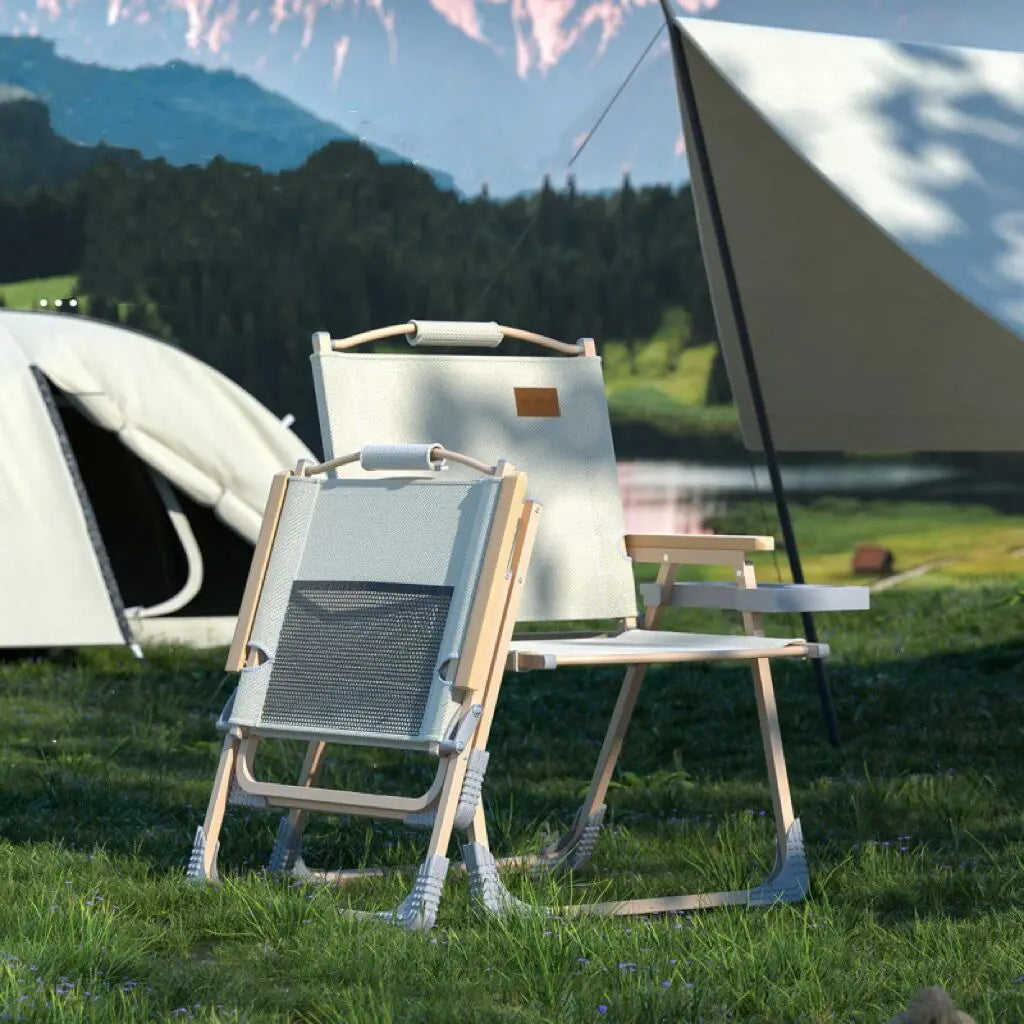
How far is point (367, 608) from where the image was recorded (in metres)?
2.38

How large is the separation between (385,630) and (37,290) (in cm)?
1265

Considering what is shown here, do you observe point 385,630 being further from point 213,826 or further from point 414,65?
point 414,65

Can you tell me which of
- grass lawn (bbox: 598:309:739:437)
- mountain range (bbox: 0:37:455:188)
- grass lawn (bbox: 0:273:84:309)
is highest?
mountain range (bbox: 0:37:455:188)

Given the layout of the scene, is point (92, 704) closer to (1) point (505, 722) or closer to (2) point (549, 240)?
(1) point (505, 722)

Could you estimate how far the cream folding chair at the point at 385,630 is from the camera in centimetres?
221

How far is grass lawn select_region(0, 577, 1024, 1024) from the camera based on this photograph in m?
1.88

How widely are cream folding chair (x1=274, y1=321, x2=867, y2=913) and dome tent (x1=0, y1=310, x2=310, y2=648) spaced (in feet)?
9.69

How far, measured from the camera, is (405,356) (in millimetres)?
2703

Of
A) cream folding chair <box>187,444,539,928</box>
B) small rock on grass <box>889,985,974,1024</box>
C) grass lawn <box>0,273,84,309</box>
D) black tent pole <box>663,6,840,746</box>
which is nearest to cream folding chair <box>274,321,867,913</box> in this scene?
cream folding chair <box>187,444,539,928</box>

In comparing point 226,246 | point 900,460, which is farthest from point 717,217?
point 226,246

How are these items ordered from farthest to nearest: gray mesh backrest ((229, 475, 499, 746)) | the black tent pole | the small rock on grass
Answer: the black tent pole, gray mesh backrest ((229, 475, 499, 746)), the small rock on grass

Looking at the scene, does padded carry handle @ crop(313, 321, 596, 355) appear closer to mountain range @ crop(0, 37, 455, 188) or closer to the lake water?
the lake water

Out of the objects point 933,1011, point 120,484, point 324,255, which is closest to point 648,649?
point 933,1011

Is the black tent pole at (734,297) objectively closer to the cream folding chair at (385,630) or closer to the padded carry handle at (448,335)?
the padded carry handle at (448,335)
